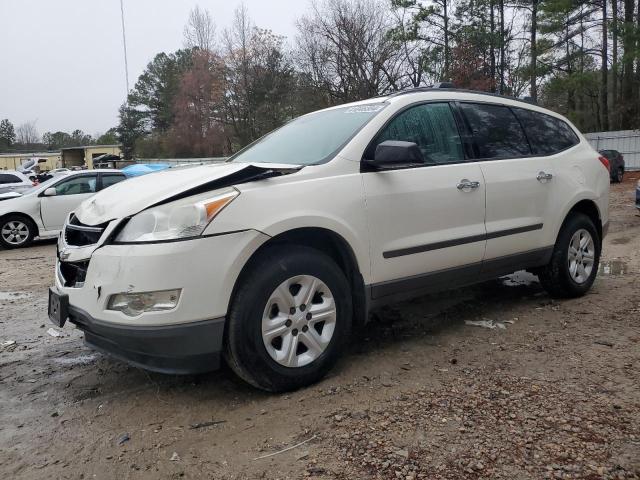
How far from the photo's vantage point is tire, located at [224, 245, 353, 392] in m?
2.87

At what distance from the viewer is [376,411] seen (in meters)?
2.81

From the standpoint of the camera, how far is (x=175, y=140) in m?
49.1

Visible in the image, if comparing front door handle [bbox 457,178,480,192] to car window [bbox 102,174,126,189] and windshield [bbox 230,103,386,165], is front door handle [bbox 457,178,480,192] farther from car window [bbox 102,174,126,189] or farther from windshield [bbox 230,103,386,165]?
car window [bbox 102,174,126,189]

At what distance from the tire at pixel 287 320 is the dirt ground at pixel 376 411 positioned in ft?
0.55

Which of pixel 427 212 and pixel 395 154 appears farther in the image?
pixel 427 212

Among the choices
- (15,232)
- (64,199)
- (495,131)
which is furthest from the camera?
(64,199)

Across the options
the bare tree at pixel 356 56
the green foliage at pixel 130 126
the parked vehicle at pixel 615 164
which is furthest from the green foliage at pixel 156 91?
the parked vehicle at pixel 615 164

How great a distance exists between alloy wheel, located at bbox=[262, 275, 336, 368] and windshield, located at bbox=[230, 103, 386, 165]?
84 cm

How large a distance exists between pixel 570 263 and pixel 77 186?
30.5ft

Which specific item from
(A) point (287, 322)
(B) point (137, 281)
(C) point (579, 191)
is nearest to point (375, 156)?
(A) point (287, 322)

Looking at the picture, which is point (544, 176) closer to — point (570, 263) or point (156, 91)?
point (570, 263)

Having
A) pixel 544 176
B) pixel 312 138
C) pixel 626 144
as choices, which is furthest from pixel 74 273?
pixel 626 144

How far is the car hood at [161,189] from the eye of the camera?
290 cm

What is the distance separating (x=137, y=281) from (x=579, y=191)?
12.8 ft
